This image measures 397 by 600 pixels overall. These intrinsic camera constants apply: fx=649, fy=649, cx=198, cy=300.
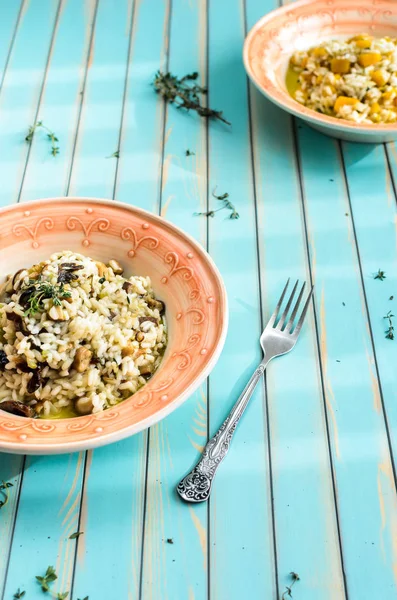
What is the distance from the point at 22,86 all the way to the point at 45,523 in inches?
83.5

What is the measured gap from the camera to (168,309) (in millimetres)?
1978

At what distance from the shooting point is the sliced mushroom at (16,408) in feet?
5.62

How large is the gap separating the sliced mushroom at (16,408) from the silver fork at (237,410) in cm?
46

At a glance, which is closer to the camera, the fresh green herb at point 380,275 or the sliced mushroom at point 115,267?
the sliced mushroom at point 115,267

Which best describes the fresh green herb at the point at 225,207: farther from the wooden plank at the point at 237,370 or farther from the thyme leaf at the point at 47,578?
the thyme leaf at the point at 47,578

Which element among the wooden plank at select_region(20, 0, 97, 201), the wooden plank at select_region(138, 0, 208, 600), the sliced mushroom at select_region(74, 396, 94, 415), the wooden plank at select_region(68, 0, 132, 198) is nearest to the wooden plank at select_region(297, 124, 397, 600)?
the wooden plank at select_region(138, 0, 208, 600)

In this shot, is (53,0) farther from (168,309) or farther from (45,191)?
(168,309)

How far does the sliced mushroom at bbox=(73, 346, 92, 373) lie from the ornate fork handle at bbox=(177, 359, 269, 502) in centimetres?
41

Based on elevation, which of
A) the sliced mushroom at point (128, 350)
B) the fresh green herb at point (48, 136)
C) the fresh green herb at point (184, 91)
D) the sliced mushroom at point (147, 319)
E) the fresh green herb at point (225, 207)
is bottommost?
the sliced mushroom at point (128, 350)

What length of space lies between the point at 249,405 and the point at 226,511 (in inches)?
13.5

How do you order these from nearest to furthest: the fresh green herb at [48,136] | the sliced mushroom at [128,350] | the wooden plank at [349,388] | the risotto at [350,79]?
the wooden plank at [349,388]
the sliced mushroom at [128,350]
the risotto at [350,79]
the fresh green herb at [48,136]

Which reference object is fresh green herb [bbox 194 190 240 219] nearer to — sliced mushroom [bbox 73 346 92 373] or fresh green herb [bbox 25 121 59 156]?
fresh green herb [bbox 25 121 59 156]

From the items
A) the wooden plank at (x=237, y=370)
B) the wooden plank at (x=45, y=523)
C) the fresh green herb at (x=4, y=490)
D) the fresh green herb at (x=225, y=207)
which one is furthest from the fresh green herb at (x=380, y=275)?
the fresh green herb at (x=4, y=490)

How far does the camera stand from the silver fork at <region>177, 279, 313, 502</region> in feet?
5.79
